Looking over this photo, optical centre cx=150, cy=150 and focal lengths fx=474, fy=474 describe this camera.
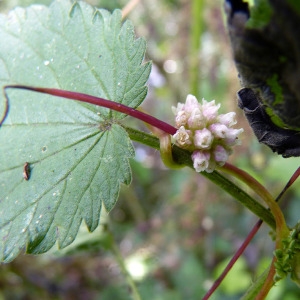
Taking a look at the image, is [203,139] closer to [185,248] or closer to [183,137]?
[183,137]

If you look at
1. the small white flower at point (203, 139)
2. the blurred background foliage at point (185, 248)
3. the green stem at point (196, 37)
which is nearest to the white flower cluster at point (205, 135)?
the small white flower at point (203, 139)

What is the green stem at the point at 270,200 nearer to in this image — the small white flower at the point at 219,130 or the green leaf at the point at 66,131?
the small white flower at the point at 219,130

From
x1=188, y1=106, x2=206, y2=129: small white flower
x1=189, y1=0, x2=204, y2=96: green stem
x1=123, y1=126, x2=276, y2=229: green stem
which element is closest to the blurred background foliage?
x1=189, y1=0, x2=204, y2=96: green stem

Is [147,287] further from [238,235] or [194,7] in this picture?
[194,7]

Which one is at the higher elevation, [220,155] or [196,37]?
[220,155]

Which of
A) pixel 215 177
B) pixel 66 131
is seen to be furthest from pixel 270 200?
pixel 66 131
